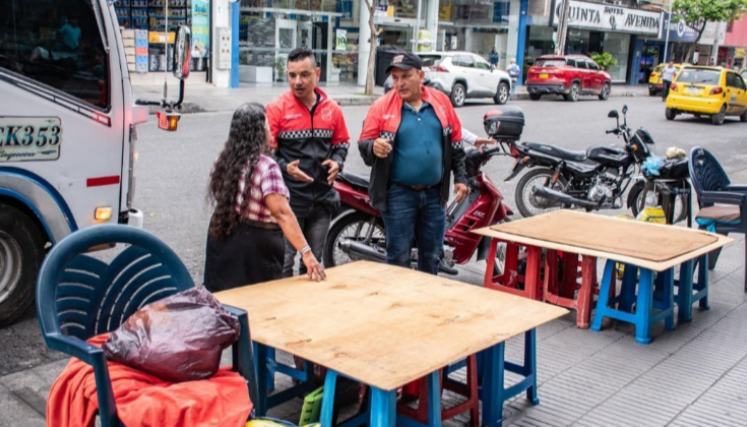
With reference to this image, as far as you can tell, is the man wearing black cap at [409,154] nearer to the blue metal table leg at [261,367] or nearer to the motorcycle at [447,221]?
the motorcycle at [447,221]

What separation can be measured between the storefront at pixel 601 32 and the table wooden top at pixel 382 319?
33.3m

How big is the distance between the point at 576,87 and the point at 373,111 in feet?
80.8

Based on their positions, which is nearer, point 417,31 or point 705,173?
point 705,173

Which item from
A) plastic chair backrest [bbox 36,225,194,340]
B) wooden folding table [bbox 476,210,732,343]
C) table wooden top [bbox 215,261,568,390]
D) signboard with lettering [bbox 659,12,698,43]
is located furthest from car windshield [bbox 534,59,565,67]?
plastic chair backrest [bbox 36,225,194,340]

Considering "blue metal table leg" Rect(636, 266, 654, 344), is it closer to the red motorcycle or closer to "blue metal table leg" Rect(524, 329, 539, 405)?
"blue metal table leg" Rect(524, 329, 539, 405)

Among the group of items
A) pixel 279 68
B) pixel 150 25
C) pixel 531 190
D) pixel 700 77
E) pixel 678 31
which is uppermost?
pixel 678 31

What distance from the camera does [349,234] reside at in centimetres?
686

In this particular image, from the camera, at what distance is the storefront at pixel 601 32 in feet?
124

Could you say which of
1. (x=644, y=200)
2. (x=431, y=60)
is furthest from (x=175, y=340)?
(x=431, y=60)

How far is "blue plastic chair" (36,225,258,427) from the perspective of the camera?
275cm

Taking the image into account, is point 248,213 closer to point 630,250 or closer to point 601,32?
point 630,250

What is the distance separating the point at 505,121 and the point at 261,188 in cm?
440

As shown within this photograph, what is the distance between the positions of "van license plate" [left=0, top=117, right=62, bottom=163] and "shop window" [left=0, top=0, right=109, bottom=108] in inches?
11.9

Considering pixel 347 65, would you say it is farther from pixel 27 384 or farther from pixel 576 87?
pixel 27 384
